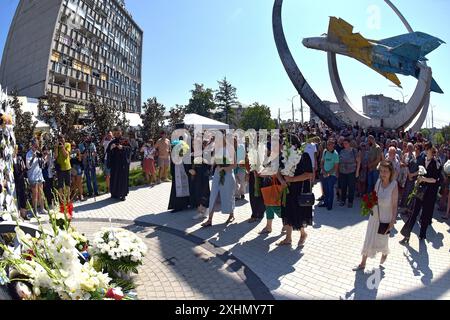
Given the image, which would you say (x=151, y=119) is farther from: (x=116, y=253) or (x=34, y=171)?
(x=116, y=253)

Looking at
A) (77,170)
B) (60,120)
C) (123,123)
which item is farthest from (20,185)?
(123,123)

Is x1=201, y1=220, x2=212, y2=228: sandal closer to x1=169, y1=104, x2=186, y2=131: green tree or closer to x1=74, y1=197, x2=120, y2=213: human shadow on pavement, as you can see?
x1=74, y1=197, x2=120, y2=213: human shadow on pavement

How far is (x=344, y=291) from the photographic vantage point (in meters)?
4.14

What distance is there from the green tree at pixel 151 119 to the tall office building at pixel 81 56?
757 cm

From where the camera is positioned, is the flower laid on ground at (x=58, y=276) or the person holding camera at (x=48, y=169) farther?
the person holding camera at (x=48, y=169)

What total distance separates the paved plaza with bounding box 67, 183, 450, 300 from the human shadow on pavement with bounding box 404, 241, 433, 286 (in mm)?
14

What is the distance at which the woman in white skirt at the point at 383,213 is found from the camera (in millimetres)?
4529

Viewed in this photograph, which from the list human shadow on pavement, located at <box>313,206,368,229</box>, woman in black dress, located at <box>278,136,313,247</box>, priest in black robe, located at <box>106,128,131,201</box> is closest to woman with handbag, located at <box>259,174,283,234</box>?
woman in black dress, located at <box>278,136,313,247</box>

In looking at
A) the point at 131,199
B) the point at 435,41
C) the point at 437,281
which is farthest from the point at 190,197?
the point at 435,41

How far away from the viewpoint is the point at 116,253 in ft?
12.3

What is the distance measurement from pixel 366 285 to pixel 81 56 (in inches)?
2027

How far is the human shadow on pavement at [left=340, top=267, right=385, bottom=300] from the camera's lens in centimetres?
400

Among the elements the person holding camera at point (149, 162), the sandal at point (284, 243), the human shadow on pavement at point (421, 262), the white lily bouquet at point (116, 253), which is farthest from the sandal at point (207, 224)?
the person holding camera at point (149, 162)

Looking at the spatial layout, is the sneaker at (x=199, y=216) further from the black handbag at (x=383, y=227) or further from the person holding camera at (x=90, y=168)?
the person holding camera at (x=90, y=168)
